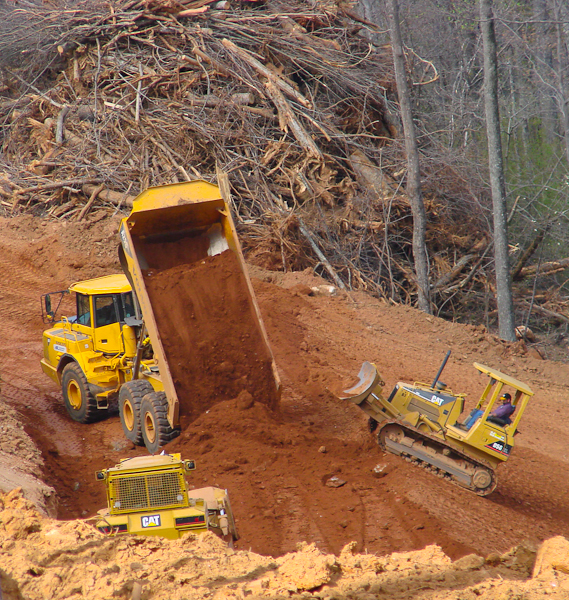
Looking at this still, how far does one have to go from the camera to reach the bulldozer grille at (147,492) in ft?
16.4

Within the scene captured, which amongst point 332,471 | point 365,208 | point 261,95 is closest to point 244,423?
point 332,471

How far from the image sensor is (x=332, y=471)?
7.25 meters

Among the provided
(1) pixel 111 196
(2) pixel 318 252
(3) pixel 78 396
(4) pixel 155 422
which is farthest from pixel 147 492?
(1) pixel 111 196

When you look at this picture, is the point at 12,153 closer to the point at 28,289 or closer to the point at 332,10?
the point at 28,289

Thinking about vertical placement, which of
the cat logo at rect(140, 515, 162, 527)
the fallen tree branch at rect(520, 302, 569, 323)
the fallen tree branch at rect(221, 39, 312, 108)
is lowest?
the fallen tree branch at rect(520, 302, 569, 323)

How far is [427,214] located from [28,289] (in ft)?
34.4

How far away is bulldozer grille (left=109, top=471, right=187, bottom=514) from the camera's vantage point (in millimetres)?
5000

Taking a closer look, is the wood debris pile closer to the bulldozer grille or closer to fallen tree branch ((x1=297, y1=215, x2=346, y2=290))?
fallen tree branch ((x1=297, y1=215, x2=346, y2=290))

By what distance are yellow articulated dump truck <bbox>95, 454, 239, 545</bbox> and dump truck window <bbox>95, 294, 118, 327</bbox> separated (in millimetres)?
4109

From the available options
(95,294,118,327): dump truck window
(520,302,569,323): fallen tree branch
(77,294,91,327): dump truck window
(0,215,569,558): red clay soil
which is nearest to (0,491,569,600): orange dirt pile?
(0,215,569,558): red clay soil

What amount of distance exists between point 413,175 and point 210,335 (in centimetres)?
886

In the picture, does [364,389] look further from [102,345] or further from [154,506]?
[102,345]

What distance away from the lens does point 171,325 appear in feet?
25.4

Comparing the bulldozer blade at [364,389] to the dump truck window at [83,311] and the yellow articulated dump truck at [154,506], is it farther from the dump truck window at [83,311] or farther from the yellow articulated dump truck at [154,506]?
the dump truck window at [83,311]
